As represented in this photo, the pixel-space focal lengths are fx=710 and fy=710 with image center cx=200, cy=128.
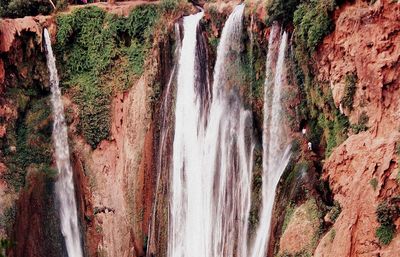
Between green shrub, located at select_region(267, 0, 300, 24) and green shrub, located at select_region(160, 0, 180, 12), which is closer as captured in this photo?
green shrub, located at select_region(267, 0, 300, 24)

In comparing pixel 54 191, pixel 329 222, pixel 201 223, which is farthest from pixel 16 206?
pixel 329 222

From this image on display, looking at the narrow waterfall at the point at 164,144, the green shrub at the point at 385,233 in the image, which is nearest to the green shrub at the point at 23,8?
the narrow waterfall at the point at 164,144

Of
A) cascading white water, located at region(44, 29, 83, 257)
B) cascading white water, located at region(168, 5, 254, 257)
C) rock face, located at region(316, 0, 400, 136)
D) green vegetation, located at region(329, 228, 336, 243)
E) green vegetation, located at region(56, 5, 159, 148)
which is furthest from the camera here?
green vegetation, located at region(56, 5, 159, 148)

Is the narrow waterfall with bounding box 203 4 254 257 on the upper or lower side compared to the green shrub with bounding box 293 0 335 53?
lower

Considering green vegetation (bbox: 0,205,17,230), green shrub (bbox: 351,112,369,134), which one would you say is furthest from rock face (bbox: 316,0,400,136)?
green vegetation (bbox: 0,205,17,230)

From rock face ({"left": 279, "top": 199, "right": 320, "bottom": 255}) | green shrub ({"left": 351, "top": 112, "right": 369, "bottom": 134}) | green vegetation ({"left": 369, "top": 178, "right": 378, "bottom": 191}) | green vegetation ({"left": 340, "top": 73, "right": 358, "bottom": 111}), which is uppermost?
green vegetation ({"left": 340, "top": 73, "right": 358, "bottom": 111})

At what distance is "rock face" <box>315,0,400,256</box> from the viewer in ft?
62.0

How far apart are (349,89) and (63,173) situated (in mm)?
14036

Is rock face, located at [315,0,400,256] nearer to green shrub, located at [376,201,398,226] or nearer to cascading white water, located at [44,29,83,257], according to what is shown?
green shrub, located at [376,201,398,226]

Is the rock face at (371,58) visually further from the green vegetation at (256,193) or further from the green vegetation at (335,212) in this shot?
the green vegetation at (256,193)

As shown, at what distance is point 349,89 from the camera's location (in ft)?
68.5

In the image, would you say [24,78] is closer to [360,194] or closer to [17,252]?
[17,252]

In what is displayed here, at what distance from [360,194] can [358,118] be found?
7.97ft

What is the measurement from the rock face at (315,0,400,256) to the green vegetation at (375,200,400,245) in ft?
0.55
